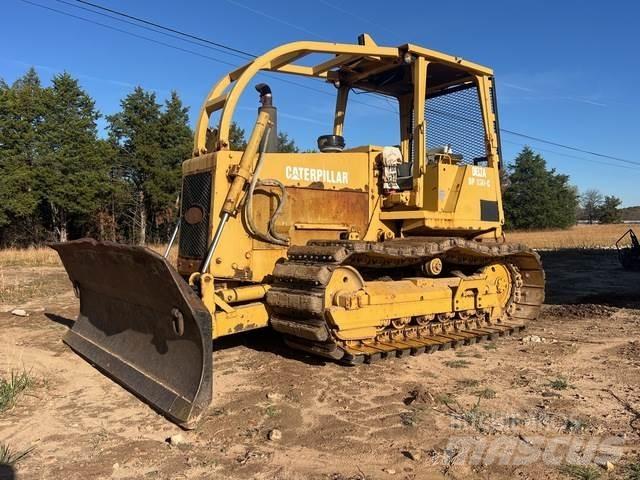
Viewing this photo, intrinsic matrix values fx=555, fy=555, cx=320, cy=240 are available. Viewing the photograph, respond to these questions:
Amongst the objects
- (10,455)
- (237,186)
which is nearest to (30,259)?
(237,186)

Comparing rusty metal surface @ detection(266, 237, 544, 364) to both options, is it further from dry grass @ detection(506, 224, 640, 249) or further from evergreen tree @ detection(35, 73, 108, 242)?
evergreen tree @ detection(35, 73, 108, 242)

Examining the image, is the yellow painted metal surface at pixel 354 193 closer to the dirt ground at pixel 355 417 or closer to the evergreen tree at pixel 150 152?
the dirt ground at pixel 355 417

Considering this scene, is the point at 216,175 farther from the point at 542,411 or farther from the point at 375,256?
the point at 542,411

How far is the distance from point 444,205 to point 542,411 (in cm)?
320

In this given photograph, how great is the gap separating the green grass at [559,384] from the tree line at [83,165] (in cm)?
2954

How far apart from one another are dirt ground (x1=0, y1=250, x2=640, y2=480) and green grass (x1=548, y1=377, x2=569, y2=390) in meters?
0.02

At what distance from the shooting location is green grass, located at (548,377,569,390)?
512cm

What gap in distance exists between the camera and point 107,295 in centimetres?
605

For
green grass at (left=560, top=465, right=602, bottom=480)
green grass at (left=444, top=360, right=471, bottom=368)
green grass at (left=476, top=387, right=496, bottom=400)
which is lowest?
green grass at (left=560, top=465, right=602, bottom=480)

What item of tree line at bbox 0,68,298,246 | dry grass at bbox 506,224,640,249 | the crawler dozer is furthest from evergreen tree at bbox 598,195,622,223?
the crawler dozer

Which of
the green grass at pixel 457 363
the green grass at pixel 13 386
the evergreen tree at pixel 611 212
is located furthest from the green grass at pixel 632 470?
the evergreen tree at pixel 611 212

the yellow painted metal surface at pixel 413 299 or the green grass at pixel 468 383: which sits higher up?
the yellow painted metal surface at pixel 413 299

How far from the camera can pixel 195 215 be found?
6066 millimetres

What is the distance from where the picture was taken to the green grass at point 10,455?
3611 millimetres
